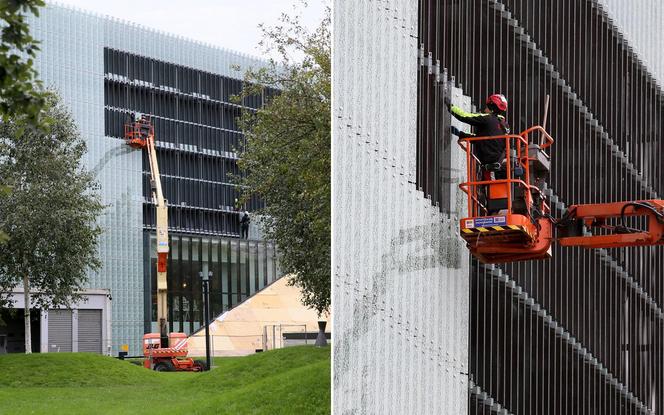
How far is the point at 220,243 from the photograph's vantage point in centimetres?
8406

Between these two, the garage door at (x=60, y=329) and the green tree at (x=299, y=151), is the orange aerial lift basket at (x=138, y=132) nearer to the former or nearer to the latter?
the garage door at (x=60, y=329)

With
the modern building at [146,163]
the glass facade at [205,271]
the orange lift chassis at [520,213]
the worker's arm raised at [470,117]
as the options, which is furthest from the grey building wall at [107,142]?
the worker's arm raised at [470,117]

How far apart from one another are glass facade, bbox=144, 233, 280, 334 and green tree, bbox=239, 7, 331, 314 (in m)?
37.8

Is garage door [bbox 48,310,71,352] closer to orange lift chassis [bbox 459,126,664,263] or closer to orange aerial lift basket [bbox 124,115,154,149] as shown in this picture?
orange aerial lift basket [bbox 124,115,154,149]

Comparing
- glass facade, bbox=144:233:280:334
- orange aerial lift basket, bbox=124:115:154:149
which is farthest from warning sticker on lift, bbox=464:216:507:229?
glass facade, bbox=144:233:280:334

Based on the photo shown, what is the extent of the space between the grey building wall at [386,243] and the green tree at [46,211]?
93.3 ft

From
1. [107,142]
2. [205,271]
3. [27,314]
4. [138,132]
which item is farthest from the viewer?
[205,271]

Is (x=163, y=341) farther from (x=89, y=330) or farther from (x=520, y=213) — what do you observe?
(x=520, y=213)

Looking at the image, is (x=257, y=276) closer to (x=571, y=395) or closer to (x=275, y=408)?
(x=275, y=408)

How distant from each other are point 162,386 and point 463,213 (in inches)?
871

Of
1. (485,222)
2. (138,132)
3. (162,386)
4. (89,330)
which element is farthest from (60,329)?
(485,222)

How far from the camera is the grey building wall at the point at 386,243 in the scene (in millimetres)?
12570

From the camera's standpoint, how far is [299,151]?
107 feet

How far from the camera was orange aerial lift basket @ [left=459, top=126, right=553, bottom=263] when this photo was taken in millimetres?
12773
